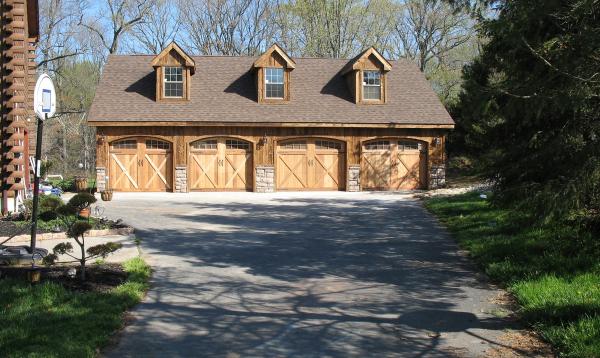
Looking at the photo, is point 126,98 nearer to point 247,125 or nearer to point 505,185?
point 247,125

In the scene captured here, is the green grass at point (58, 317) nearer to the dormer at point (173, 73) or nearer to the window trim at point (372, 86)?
the dormer at point (173, 73)

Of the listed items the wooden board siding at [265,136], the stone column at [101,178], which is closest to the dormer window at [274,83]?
the wooden board siding at [265,136]

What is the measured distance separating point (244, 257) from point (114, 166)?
15.2 m

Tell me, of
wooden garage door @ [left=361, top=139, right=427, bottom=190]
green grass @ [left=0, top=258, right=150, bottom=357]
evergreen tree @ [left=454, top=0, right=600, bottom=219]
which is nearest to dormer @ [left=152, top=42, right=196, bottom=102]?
wooden garage door @ [left=361, top=139, right=427, bottom=190]

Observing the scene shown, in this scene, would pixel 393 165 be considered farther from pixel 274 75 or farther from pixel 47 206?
pixel 47 206

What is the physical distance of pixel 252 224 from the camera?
1415 cm

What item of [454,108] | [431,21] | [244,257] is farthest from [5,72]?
[431,21]

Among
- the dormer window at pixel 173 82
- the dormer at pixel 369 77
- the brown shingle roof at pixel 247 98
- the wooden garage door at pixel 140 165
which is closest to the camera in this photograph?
the wooden garage door at pixel 140 165

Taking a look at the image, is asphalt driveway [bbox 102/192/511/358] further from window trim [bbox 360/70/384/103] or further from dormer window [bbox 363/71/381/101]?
dormer window [bbox 363/71/381/101]

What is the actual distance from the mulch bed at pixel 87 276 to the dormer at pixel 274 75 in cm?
1698

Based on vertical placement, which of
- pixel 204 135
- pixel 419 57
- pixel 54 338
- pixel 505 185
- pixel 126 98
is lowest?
pixel 54 338

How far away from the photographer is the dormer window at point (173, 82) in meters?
24.6

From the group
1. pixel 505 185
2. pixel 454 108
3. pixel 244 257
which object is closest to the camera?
pixel 505 185

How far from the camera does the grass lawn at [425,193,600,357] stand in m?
5.68
